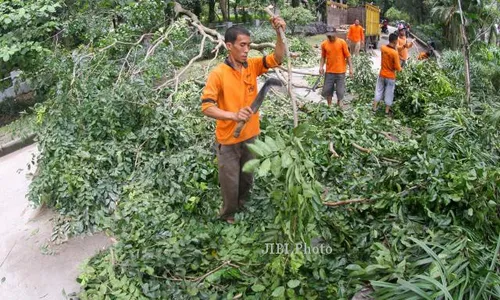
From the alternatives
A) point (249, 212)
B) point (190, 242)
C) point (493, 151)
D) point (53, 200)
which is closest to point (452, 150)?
point (493, 151)

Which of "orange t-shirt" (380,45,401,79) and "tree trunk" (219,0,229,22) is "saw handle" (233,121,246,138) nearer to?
"orange t-shirt" (380,45,401,79)

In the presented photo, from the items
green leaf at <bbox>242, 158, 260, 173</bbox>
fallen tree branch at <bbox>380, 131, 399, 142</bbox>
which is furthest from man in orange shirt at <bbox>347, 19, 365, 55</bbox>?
green leaf at <bbox>242, 158, 260, 173</bbox>

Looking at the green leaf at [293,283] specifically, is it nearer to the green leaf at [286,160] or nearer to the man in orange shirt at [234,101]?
the green leaf at [286,160]

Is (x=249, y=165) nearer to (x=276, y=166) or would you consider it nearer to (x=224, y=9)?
(x=276, y=166)

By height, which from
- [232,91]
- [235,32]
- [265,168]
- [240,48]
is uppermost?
[235,32]

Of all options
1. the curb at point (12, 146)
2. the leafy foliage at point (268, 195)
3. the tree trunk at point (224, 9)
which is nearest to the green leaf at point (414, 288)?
the leafy foliage at point (268, 195)

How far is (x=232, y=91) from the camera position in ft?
10.1

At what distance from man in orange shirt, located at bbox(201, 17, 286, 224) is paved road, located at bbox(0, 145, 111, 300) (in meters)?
1.38

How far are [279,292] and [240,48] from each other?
1780 millimetres

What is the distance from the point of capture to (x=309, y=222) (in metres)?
2.36

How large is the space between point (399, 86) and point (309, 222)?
5.39 metres

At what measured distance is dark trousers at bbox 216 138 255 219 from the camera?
3344 mm

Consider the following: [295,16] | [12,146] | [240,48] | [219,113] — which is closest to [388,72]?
[240,48]

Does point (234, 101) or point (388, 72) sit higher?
point (234, 101)
